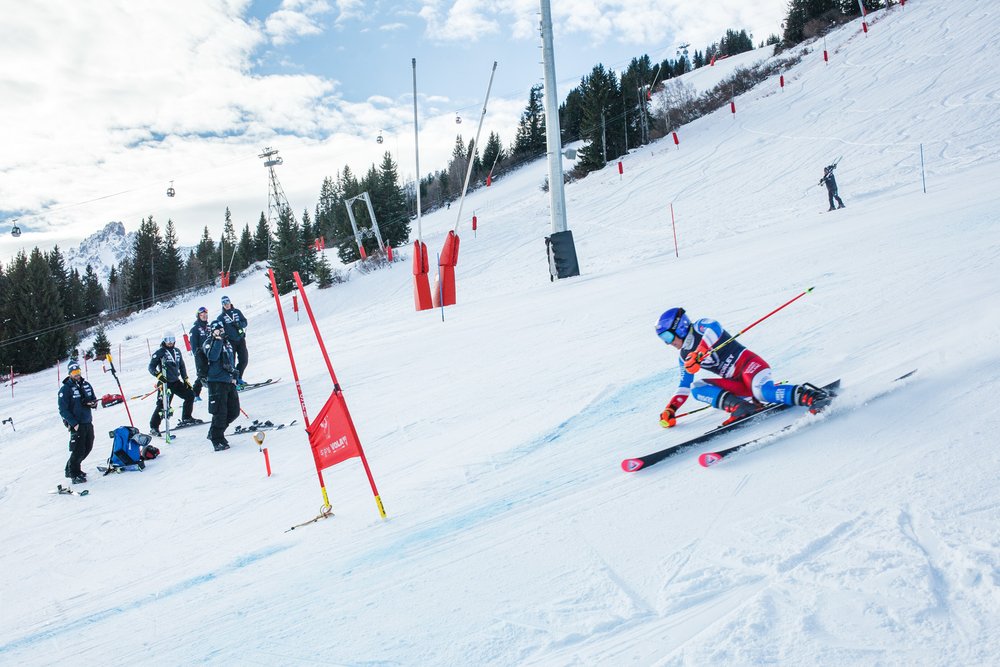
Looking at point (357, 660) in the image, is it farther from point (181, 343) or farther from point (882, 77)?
point (882, 77)

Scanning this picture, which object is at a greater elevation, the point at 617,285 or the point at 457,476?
the point at 617,285

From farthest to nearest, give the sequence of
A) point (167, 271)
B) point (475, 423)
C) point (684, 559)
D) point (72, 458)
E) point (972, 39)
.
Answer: point (167, 271)
point (972, 39)
point (72, 458)
point (475, 423)
point (684, 559)

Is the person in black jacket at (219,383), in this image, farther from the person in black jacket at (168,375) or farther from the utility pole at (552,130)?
the utility pole at (552,130)

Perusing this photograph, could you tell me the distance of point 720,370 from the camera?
A: 5.10 m

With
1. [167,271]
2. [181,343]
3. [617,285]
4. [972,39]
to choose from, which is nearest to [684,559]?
[617,285]

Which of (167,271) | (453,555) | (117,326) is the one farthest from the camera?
(167,271)

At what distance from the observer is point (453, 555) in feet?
12.7

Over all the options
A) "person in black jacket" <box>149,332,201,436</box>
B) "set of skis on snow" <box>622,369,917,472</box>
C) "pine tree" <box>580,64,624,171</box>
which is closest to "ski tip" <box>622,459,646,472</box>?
"set of skis on snow" <box>622,369,917,472</box>

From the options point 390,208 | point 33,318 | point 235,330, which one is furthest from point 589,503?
point 33,318

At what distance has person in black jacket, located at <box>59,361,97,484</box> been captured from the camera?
24.2ft

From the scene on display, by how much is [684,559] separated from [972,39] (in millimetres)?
32548

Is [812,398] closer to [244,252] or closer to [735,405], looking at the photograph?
[735,405]

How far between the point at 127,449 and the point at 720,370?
7.31 meters

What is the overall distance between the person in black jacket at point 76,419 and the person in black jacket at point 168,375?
3.72 feet
